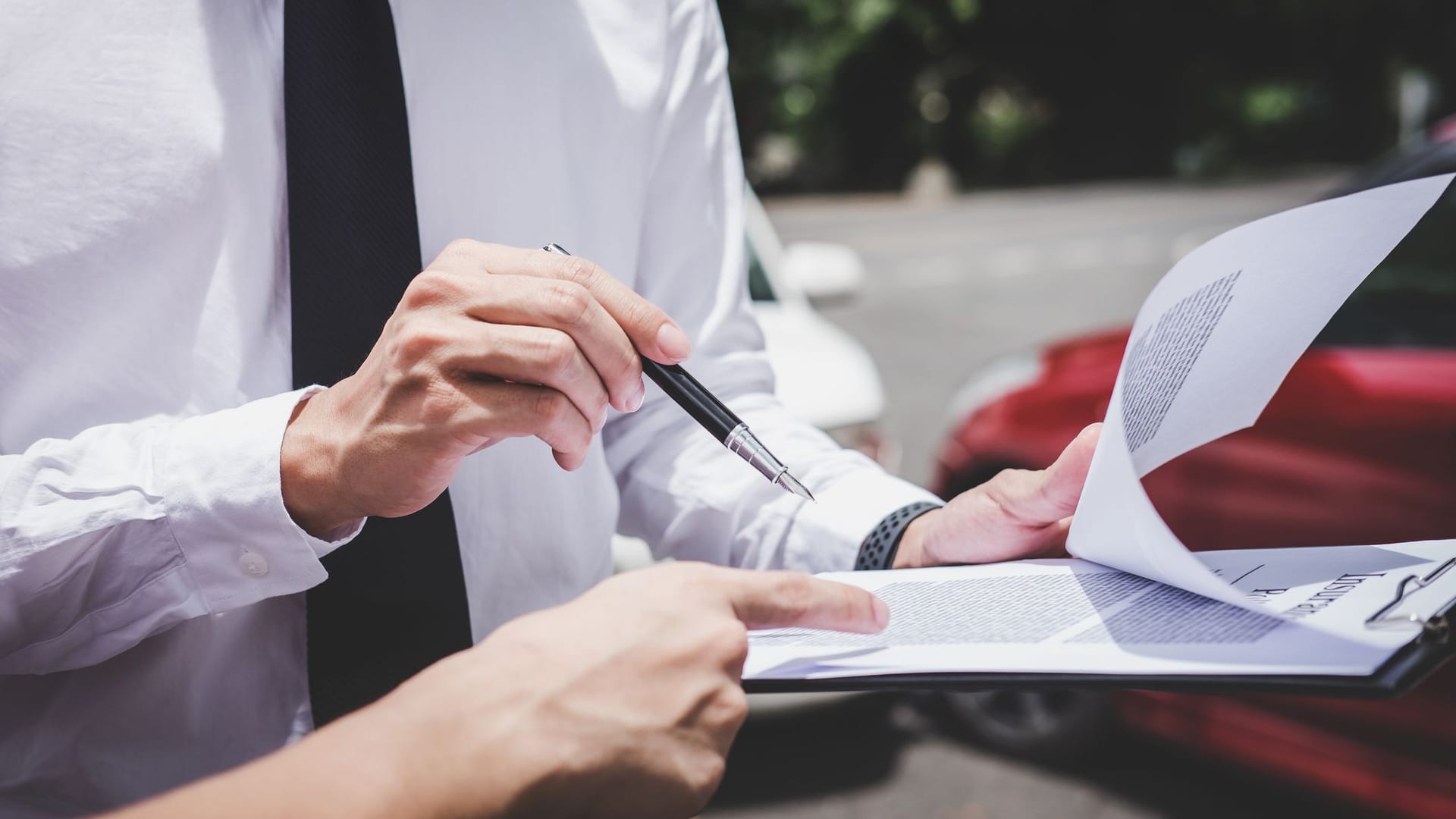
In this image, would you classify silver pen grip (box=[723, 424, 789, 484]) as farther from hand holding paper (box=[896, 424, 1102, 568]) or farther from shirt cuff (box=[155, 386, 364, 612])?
shirt cuff (box=[155, 386, 364, 612])

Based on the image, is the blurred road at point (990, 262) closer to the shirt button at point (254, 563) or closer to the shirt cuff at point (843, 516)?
the shirt cuff at point (843, 516)

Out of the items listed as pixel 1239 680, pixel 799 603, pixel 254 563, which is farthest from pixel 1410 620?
pixel 254 563

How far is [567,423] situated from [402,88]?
429 mm

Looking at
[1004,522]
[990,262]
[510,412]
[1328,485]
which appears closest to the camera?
[510,412]

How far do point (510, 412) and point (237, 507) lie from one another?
26 cm

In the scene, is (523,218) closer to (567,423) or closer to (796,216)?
(567,423)

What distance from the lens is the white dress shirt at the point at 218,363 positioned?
36.4 inches

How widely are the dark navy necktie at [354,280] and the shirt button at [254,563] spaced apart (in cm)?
9

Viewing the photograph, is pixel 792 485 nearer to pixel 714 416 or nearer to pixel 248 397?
pixel 714 416

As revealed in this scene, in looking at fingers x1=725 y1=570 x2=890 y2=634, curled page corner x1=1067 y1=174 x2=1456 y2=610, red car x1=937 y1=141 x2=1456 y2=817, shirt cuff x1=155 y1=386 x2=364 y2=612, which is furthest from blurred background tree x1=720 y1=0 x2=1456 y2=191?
fingers x1=725 y1=570 x2=890 y2=634

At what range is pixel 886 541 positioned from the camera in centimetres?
120

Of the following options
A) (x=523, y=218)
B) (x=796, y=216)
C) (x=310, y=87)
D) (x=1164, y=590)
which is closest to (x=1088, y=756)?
(x=1164, y=590)

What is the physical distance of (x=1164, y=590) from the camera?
96 centimetres

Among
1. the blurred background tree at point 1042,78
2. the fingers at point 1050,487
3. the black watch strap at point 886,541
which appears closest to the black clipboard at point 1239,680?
the fingers at point 1050,487
